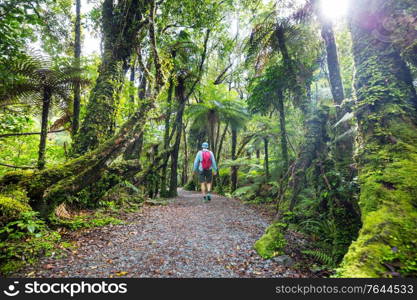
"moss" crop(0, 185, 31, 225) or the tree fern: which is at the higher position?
"moss" crop(0, 185, 31, 225)

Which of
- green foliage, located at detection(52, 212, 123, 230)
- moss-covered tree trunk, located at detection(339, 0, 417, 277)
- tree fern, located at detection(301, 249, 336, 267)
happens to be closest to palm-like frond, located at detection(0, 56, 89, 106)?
green foliage, located at detection(52, 212, 123, 230)

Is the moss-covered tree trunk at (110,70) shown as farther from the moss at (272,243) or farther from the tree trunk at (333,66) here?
the tree trunk at (333,66)

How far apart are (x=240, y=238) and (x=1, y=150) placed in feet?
27.4

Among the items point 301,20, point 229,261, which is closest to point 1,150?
point 229,261

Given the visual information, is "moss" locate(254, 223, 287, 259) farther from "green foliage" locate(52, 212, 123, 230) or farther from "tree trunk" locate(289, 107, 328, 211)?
"green foliage" locate(52, 212, 123, 230)

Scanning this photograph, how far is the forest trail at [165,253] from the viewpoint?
2.38 metres

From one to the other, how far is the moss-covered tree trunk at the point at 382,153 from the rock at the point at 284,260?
124 centimetres

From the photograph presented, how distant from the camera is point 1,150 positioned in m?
6.55

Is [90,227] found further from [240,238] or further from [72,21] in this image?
[72,21]

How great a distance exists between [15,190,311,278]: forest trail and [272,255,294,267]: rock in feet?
0.24

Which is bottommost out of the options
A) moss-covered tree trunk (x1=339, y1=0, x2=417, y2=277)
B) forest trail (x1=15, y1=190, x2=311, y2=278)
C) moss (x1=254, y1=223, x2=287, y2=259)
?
forest trail (x1=15, y1=190, x2=311, y2=278)

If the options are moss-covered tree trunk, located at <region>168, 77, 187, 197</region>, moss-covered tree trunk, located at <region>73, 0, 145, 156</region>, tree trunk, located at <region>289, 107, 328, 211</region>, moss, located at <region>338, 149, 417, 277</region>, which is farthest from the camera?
moss-covered tree trunk, located at <region>168, 77, 187, 197</region>

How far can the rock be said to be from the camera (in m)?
2.70

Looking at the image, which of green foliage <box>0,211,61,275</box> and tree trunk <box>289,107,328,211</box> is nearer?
green foliage <box>0,211,61,275</box>
